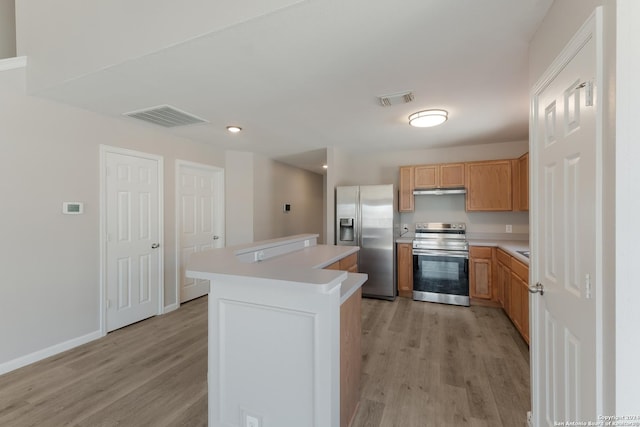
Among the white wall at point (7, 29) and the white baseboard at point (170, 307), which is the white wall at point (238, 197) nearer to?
the white baseboard at point (170, 307)

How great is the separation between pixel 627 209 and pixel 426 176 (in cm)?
360

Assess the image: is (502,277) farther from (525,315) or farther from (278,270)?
(278,270)

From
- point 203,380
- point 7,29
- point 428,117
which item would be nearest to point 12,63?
point 7,29

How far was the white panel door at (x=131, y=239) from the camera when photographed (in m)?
3.12

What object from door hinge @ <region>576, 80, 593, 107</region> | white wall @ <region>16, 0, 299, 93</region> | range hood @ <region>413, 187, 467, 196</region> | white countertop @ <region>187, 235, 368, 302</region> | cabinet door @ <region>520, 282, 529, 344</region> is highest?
white wall @ <region>16, 0, 299, 93</region>

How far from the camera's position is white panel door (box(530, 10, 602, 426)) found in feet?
3.42

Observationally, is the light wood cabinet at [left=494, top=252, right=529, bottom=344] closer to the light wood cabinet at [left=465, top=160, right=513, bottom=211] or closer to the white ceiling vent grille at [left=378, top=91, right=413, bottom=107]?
the light wood cabinet at [left=465, top=160, right=513, bottom=211]

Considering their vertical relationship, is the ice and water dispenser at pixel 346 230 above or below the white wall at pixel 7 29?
below

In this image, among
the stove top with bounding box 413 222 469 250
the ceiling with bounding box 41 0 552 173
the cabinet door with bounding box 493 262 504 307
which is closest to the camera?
the ceiling with bounding box 41 0 552 173

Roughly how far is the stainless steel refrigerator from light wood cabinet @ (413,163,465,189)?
0.54 meters

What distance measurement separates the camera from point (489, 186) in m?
4.07

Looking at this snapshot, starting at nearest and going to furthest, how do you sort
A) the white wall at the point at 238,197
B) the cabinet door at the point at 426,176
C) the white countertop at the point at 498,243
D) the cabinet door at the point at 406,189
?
the white countertop at the point at 498,243 → the cabinet door at the point at 426,176 → the cabinet door at the point at 406,189 → the white wall at the point at 238,197

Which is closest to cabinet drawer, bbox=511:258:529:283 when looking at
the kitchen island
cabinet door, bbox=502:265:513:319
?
cabinet door, bbox=502:265:513:319

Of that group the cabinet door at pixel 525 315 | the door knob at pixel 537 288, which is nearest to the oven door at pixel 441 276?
the cabinet door at pixel 525 315
